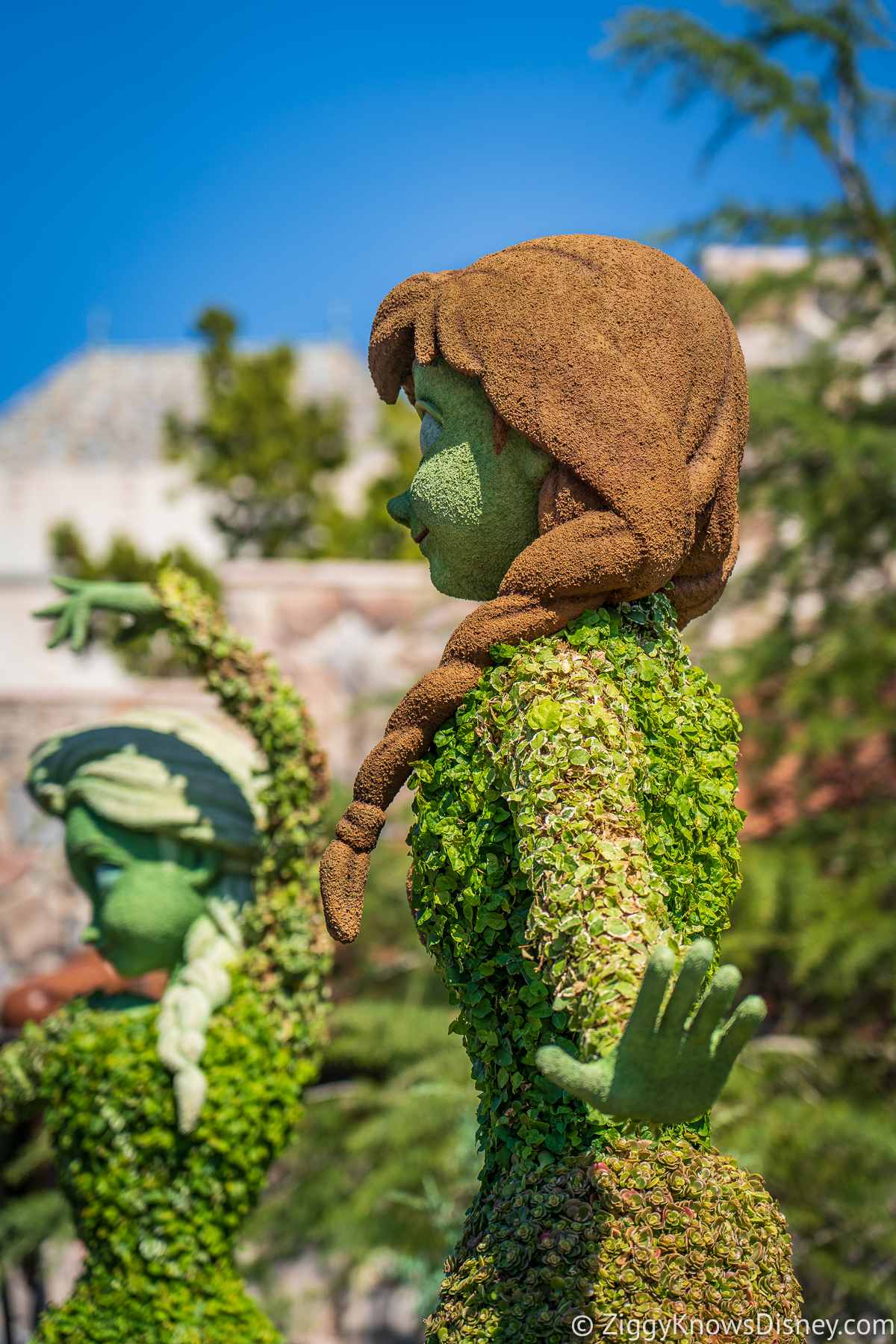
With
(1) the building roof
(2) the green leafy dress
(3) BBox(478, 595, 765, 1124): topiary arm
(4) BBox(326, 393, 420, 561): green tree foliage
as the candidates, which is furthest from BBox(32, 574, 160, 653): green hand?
(1) the building roof

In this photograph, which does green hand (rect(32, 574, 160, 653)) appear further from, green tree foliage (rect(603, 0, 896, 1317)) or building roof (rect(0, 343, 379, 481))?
building roof (rect(0, 343, 379, 481))

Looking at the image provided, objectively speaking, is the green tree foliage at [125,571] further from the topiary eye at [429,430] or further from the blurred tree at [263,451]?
the topiary eye at [429,430]

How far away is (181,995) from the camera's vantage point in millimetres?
2490

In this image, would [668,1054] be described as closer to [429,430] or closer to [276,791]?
[429,430]

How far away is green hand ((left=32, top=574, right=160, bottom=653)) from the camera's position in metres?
2.61

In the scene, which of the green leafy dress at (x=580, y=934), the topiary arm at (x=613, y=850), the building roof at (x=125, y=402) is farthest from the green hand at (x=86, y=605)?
the building roof at (x=125, y=402)

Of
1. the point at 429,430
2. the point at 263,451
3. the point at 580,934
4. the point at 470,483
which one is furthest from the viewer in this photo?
the point at 263,451

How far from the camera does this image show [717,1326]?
1.45 m

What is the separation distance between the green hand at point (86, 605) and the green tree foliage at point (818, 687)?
3.40 m

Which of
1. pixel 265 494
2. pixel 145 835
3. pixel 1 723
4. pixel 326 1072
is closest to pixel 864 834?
→ pixel 326 1072

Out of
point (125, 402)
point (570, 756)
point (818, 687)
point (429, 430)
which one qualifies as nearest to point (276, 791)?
point (429, 430)

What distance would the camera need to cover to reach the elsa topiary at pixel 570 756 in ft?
4.86

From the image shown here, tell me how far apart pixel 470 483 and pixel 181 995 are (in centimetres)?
140

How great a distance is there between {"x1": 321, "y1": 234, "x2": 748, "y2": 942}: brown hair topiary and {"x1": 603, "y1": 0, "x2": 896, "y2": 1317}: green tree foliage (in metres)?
3.49
